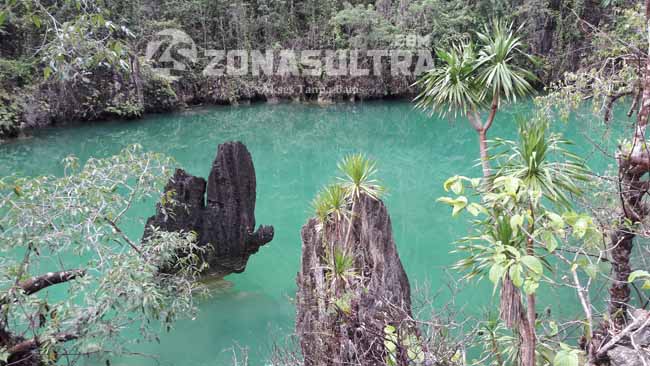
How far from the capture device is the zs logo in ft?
56.0

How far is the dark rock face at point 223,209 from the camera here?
5645 mm

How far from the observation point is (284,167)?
11.5 metres

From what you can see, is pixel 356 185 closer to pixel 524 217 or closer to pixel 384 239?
pixel 384 239

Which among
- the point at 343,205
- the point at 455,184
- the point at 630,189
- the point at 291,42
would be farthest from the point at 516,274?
the point at 291,42

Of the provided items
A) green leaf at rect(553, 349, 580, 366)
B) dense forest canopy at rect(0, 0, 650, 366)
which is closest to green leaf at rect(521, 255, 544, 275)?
dense forest canopy at rect(0, 0, 650, 366)

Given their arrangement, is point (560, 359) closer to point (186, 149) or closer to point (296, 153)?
point (296, 153)

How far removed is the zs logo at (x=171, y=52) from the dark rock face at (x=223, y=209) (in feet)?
40.6

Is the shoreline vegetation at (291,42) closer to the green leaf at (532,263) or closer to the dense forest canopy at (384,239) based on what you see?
the dense forest canopy at (384,239)

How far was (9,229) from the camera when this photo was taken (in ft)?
9.30

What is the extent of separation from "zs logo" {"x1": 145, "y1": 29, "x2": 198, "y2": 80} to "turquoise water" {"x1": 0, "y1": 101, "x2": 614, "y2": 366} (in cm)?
Answer: 179

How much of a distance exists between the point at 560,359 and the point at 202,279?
15.8ft

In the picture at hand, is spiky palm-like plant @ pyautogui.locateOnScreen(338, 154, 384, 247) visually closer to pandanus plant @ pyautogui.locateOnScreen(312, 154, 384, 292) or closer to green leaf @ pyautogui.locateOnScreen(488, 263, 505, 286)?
pandanus plant @ pyautogui.locateOnScreen(312, 154, 384, 292)

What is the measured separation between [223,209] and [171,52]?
13.8 metres

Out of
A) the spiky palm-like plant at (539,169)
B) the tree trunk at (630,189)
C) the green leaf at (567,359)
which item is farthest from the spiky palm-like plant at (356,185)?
the green leaf at (567,359)
